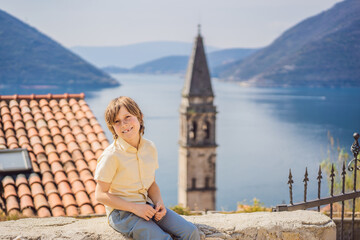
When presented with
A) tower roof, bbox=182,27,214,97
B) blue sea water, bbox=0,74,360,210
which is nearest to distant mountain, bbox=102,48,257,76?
blue sea water, bbox=0,74,360,210

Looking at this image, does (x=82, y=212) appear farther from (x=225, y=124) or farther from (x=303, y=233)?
(x=225, y=124)

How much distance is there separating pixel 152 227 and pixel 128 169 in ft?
1.16

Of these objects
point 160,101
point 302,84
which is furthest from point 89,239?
point 302,84

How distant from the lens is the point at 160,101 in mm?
88938

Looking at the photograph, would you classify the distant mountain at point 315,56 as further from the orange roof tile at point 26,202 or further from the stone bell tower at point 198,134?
the orange roof tile at point 26,202

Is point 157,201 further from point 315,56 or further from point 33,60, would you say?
point 315,56

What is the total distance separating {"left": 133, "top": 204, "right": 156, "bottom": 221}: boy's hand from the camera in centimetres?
229

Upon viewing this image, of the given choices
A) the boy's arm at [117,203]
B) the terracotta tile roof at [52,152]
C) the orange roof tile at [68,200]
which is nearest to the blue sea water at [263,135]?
the terracotta tile roof at [52,152]

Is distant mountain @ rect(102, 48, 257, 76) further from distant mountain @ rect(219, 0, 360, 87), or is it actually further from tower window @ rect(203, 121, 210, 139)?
tower window @ rect(203, 121, 210, 139)

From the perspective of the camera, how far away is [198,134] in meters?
21.5

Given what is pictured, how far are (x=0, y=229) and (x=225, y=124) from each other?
61.9 meters

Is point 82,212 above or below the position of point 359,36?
below

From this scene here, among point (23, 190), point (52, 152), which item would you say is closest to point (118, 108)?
point (23, 190)

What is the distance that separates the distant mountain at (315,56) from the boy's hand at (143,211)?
232ft
